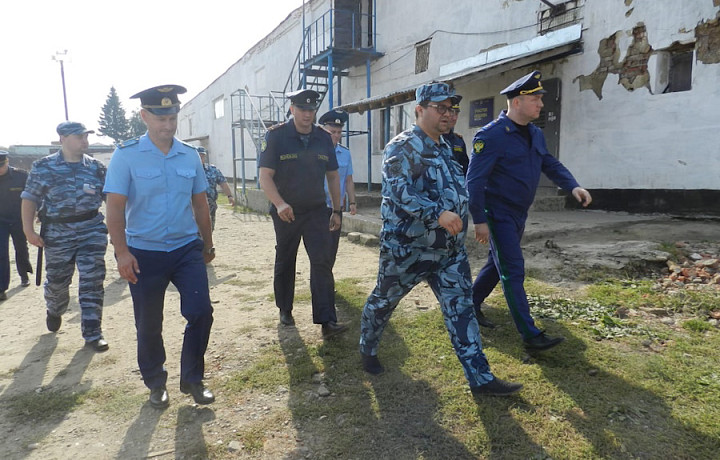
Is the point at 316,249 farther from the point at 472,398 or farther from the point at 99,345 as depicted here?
the point at 99,345

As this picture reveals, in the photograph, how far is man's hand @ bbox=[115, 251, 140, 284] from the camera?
254 cm

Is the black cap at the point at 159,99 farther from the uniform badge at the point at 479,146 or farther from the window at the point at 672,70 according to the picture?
the window at the point at 672,70

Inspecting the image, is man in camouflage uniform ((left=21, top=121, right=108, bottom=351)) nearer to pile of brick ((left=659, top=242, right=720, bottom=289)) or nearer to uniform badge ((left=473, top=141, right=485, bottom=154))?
uniform badge ((left=473, top=141, right=485, bottom=154))

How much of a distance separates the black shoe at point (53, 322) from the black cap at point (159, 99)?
2.57 metres

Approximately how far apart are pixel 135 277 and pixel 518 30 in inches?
366

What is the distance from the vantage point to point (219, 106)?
2889 centimetres

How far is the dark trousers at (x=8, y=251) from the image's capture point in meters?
5.53

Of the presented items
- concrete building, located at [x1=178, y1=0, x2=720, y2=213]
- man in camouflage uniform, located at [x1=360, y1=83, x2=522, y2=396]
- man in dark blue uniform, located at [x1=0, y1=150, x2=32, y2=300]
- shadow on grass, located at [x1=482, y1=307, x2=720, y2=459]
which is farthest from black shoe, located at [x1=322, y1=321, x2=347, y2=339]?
concrete building, located at [x1=178, y1=0, x2=720, y2=213]

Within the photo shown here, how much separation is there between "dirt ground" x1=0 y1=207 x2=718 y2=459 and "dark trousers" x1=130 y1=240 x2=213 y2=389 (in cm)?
25

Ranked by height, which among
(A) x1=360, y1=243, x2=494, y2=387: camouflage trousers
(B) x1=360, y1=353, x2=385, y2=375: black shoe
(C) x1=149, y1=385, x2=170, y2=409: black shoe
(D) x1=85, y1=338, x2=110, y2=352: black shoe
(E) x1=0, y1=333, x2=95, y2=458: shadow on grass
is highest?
(A) x1=360, y1=243, x2=494, y2=387: camouflage trousers

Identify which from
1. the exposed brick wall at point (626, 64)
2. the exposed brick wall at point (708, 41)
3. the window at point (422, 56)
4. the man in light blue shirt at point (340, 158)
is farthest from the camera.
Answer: the window at point (422, 56)

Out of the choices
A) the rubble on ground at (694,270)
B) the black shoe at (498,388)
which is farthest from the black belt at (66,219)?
the rubble on ground at (694,270)

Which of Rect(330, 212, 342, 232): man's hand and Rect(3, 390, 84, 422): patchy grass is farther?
Rect(330, 212, 342, 232): man's hand

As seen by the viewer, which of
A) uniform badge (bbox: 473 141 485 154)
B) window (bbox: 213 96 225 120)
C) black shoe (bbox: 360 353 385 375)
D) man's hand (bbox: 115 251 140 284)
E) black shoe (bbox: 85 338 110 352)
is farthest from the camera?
window (bbox: 213 96 225 120)
